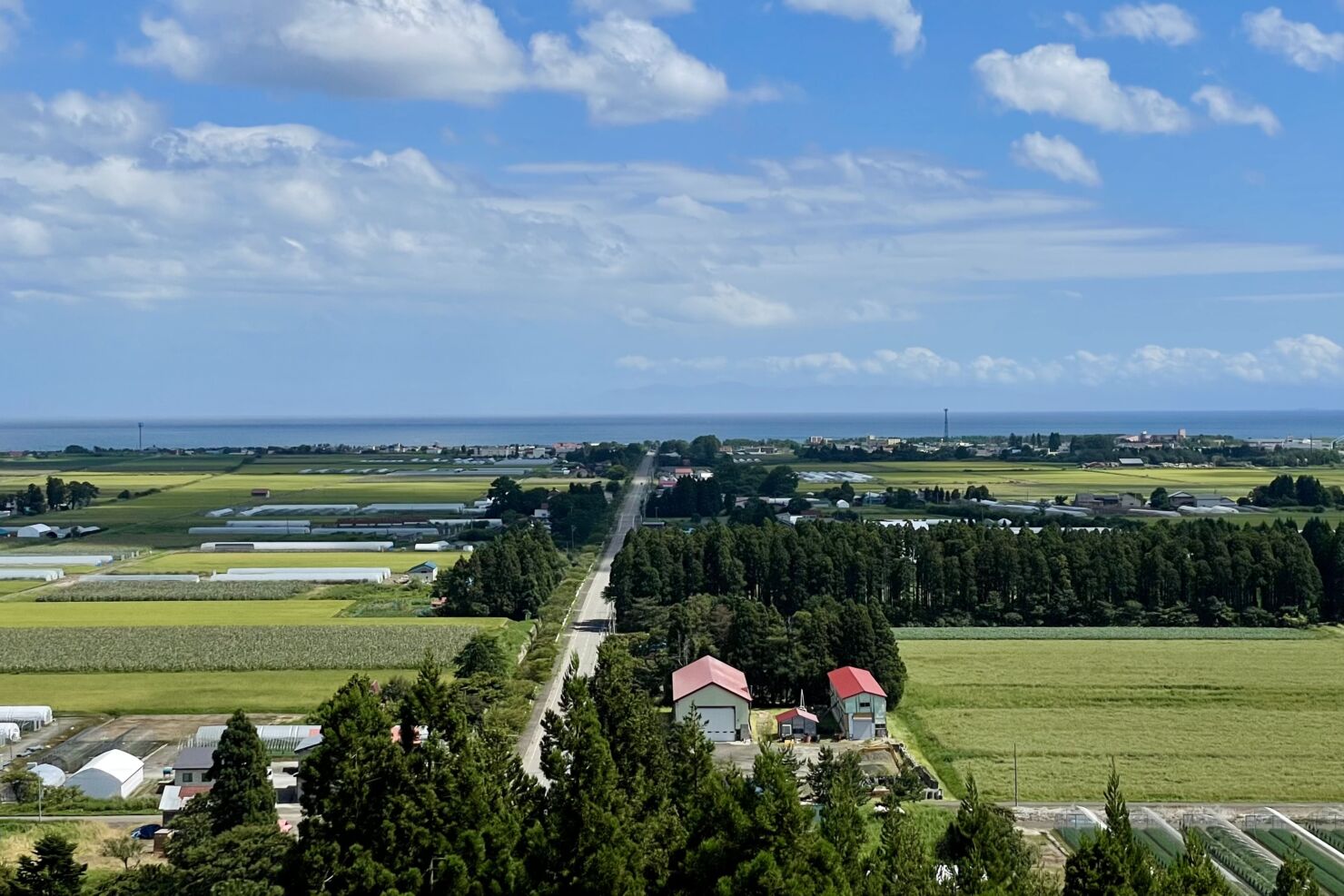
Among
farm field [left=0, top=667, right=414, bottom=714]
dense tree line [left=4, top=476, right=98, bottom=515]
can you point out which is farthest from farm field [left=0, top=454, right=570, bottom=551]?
farm field [left=0, top=667, right=414, bottom=714]

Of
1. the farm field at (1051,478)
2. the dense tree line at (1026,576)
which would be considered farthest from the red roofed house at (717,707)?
the farm field at (1051,478)

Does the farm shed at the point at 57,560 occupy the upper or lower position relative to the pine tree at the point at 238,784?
lower

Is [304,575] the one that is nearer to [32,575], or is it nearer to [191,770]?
[32,575]

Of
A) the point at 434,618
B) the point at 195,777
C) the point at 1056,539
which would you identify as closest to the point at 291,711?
the point at 195,777

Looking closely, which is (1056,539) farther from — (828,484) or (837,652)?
(828,484)

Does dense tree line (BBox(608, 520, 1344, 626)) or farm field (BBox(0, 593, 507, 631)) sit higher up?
dense tree line (BBox(608, 520, 1344, 626))

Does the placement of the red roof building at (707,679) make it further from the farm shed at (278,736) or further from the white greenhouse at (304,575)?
the white greenhouse at (304,575)

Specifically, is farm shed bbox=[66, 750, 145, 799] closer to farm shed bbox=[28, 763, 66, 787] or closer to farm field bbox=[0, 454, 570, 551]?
farm shed bbox=[28, 763, 66, 787]
